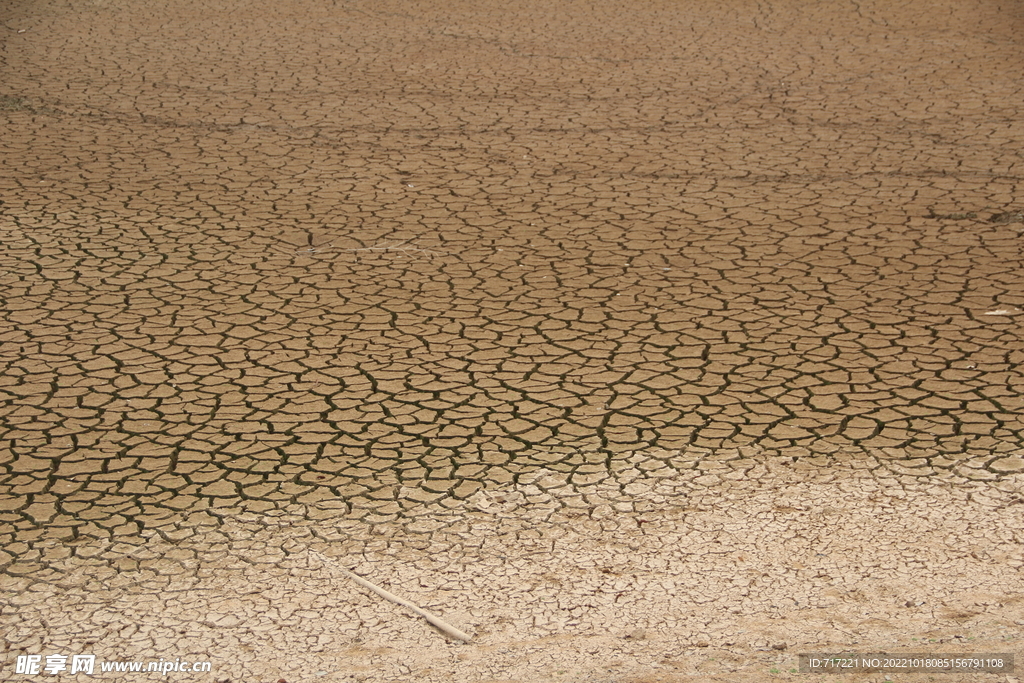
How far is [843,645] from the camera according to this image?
2.28m

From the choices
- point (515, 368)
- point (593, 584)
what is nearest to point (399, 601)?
point (593, 584)

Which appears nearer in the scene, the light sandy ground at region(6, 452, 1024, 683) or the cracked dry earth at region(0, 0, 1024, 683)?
the light sandy ground at region(6, 452, 1024, 683)

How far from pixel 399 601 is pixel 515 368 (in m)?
1.19

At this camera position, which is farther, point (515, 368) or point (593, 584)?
point (515, 368)

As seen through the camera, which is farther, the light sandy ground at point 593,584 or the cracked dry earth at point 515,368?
the cracked dry earth at point 515,368

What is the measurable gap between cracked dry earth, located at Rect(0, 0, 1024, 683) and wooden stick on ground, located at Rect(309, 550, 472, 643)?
0.02 meters

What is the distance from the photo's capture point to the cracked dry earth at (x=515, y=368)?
7.97ft

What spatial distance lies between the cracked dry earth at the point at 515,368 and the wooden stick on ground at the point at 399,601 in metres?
0.02

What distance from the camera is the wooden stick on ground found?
2.37 m

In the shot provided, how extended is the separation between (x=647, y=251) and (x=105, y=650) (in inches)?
104

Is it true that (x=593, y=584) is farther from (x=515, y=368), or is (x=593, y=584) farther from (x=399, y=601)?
(x=515, y=368)

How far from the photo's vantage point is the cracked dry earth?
2428 millimetres

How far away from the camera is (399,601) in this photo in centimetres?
246

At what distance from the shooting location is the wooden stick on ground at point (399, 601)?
2.37m
